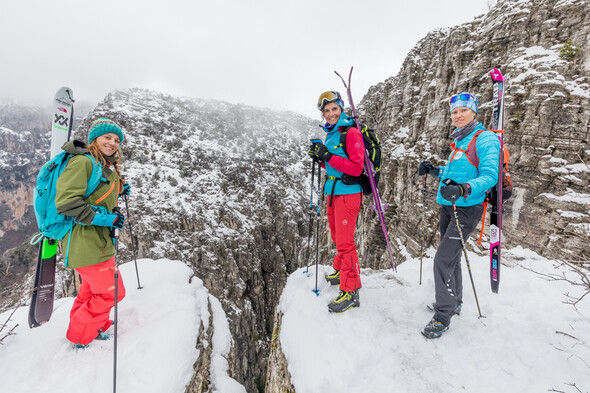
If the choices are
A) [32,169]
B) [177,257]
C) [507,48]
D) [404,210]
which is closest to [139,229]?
[177,257]

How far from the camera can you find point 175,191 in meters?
37.6

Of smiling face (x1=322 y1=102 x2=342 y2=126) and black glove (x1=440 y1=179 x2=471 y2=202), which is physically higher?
smiling face (x1=322 y1=102 x2=342 y2=126)

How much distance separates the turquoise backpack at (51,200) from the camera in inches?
123

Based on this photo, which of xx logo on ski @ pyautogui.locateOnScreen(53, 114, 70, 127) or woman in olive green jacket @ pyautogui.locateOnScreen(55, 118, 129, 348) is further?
xx logo on ski @ pyautogui.locateOnScreen(53, 114, 70, 127)

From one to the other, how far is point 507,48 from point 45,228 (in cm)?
1642

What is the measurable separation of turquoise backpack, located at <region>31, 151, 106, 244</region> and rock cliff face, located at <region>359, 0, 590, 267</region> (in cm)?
781

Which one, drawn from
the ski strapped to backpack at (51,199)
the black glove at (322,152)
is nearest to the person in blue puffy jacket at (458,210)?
the black glove at (322,152)

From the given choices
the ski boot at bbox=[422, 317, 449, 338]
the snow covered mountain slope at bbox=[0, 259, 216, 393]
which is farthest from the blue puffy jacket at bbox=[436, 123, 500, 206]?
the snow covered mountain slope at bbox=[0, 259, 216, 393]

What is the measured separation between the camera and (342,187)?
3.95 meters

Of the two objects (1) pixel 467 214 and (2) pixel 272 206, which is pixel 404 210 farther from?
(2) pixel 272 206

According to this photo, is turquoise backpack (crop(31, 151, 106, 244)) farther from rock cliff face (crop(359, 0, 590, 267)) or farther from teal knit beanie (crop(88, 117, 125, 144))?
rock cliff face (crop(359, 0, 590, 267))

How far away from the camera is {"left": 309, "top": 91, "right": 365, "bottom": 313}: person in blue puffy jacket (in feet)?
12.5

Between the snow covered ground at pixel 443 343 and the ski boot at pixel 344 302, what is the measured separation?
103mm

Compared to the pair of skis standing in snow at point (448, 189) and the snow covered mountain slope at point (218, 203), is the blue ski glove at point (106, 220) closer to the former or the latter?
the pair of skis standing in snow at point (448, 189)
